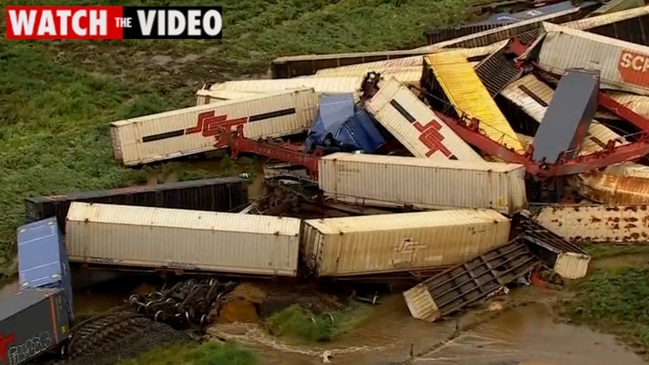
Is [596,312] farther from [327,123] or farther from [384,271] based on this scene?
[327,123]

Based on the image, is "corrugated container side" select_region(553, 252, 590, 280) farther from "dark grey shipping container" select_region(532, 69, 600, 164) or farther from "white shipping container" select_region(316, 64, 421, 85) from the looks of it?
"white shipping container" select_region(316, 64, 421, 85)

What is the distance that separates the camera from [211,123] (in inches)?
1879

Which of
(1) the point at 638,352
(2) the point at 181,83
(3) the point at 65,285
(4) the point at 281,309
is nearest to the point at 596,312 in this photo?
(1) the point at 638,352

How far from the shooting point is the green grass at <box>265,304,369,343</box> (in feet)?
110

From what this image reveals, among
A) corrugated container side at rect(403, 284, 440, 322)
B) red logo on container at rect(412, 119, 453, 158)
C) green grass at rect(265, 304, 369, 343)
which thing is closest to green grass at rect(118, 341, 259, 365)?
green grass at rect(265, 304, 369, 343)

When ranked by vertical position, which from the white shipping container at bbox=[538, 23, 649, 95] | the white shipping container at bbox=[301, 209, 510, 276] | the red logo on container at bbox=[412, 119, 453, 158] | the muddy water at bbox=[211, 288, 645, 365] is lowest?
the muddy water at bbox=[211, 288, 645, 365]

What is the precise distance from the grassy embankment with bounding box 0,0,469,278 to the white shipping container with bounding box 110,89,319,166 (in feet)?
3.01

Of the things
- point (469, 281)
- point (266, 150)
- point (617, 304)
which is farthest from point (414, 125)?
point (617, 304)

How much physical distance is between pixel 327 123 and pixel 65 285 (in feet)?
50.1

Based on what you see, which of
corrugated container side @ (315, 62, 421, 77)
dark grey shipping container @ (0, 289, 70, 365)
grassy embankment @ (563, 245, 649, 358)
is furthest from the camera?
corrugated container side @ (315, 62, 421, 77)

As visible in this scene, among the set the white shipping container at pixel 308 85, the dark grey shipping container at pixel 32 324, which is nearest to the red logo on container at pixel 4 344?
the dark grey shipping container at pixel 32 324

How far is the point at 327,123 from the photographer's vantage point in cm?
4547

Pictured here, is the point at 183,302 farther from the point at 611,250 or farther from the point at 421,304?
the point at 611,250

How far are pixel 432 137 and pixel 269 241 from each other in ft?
31.4
